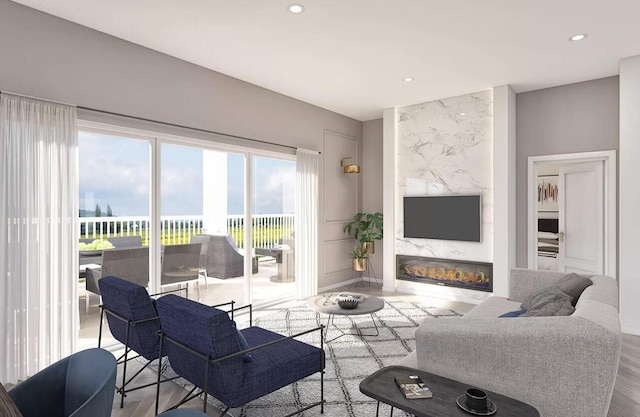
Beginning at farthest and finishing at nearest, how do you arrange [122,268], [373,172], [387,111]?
[373,172] → [387,111] → [122,268]

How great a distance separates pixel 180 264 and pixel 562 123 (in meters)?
5.33

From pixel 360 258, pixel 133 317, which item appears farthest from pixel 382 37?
pixel 360 258

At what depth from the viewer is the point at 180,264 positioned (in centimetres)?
434

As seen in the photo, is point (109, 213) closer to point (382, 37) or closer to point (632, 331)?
point (382, 37)

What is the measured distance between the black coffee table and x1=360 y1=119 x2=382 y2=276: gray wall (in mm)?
5054

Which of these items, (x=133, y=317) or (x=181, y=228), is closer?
(x=133, y=317)

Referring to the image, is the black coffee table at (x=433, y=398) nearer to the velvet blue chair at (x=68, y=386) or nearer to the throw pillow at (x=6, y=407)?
the velvet blue chair at (x=68, y=386)

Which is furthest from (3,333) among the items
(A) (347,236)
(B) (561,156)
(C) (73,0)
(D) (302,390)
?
(B) (561,156)

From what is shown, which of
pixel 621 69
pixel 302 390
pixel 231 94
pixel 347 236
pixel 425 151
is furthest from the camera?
pixel 347 236

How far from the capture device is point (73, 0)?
302 cm

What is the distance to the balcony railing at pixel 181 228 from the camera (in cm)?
366

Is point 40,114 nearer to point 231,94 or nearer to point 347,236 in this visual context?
point 231,94

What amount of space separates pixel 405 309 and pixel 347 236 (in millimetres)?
2072

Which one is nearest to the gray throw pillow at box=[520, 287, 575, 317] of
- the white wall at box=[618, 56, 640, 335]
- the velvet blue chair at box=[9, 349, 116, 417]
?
the white wall at box=[618, 56, 640, 335]
